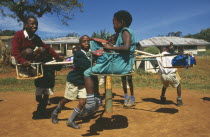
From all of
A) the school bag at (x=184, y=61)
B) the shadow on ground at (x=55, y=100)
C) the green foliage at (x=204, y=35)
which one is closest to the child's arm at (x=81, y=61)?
the school bag at (x=184, y=61)

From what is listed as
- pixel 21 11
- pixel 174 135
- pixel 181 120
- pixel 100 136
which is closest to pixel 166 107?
pixel 181 120

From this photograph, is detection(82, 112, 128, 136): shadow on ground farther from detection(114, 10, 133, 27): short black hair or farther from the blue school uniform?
detection(114, 10, 133, 27): short black hair

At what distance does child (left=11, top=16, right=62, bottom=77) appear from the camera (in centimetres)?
368

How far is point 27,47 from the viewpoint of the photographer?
4164 mm

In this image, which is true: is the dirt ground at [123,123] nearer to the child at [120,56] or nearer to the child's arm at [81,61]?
the child at [120,56]

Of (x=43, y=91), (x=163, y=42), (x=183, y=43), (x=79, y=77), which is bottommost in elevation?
(x=43, y=91)

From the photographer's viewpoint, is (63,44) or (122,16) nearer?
(122,16)

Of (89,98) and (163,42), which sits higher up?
(163,42)

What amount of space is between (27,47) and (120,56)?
2.24 metres

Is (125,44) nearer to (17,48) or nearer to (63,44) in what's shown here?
(17,48)

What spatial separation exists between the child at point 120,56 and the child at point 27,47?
1.34 metres

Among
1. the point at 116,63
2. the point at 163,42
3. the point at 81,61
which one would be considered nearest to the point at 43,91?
Answer: the point at 81,61

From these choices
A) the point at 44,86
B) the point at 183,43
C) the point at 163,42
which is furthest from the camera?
the point at 183,43

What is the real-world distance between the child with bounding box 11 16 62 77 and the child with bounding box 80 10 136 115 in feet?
4.41
